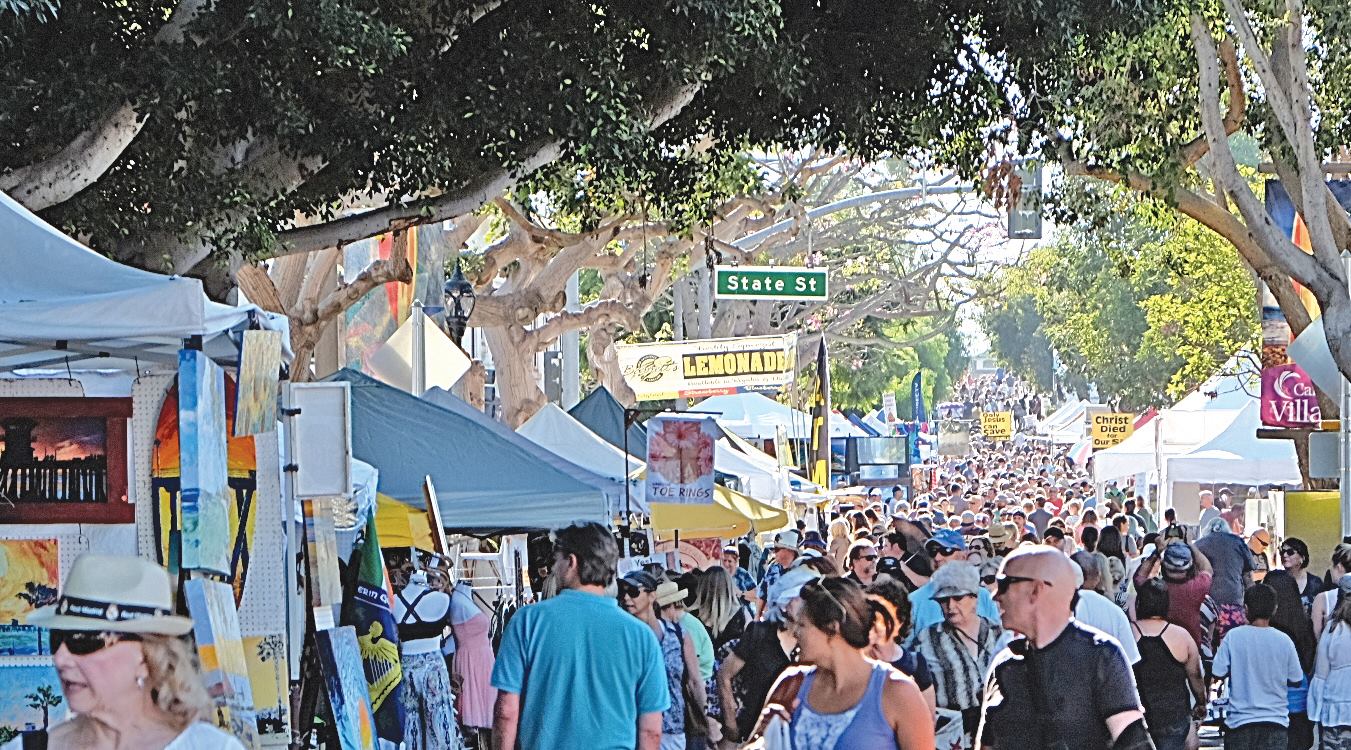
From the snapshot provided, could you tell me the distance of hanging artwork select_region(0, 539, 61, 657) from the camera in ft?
26.3

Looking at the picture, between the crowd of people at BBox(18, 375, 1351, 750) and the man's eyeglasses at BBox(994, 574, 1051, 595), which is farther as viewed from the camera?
the man's eyeglasses at BBox(994, 574, 1051, 595)

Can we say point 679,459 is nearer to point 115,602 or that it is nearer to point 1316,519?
point 1316,519

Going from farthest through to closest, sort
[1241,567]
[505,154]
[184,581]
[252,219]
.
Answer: [1241,567]
[505,154]
[252,219]
[184,581]

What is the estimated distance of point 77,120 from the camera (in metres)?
10.5

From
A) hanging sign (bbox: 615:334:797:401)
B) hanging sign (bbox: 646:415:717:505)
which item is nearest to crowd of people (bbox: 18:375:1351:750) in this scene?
hanging sign (bbox: 646:415:717:505)

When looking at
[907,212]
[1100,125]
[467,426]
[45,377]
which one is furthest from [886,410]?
[45,377]

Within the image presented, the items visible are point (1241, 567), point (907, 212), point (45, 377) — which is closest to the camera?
point (45, 377)

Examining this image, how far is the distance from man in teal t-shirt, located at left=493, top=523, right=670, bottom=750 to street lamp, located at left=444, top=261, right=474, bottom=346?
43.5 feet

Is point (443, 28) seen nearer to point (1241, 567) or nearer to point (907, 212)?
point (1241, 567)

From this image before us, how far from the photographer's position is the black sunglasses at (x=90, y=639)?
13.3 feet

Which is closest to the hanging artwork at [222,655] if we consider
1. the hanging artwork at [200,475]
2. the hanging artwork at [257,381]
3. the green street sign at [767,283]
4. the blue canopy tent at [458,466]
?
the hanging artwork at [200,475]

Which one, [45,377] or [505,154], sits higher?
[505,154]

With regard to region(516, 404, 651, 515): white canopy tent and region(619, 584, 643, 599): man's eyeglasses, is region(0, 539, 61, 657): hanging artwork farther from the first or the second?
region(516, 404, 651, 515): white canopy tent

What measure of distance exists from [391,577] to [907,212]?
1108 inches
